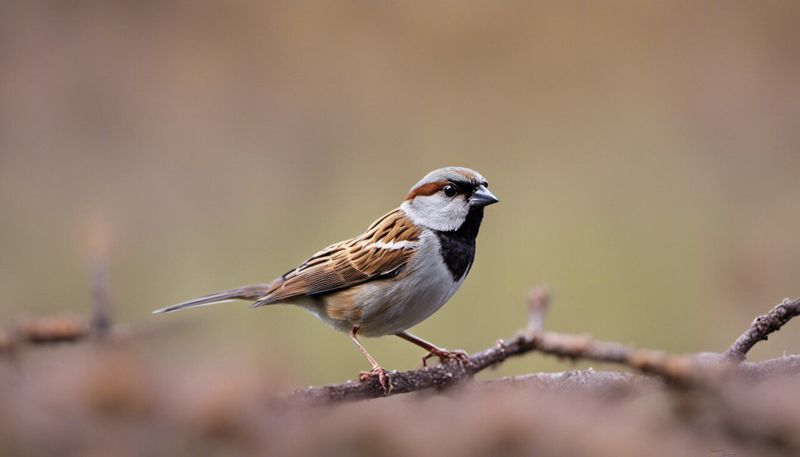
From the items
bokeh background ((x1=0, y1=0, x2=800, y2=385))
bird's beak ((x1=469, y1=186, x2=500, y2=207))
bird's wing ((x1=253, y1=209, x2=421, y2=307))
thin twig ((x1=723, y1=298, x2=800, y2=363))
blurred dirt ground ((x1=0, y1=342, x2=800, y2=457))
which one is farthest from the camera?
bokeh background ((x1=0, y1=0, x2=800, y2=385))

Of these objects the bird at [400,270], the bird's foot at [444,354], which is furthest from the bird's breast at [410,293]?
the bird's foot at [444,354]

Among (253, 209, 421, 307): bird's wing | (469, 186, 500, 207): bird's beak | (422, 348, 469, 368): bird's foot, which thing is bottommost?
(422, 348, 469, 368): bird's foot

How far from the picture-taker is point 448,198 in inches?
82.0

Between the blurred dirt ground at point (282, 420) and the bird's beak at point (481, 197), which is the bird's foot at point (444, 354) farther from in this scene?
the blurred dirt ground at point (282, 420)

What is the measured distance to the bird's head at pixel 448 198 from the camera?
2.01m

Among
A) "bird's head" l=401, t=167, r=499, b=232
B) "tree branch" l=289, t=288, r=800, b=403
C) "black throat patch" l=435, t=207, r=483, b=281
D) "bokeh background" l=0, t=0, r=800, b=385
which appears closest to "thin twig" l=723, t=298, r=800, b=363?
"tree branch" l=289, t=288, r=800, b=403

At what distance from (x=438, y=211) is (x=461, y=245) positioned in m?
0.10

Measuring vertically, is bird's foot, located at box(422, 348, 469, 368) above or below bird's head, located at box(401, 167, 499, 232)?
below

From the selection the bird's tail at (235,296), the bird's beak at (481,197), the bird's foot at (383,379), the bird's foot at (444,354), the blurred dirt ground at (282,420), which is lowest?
the bird's foot at (444,354)

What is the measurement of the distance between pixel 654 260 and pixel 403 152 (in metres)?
1.45

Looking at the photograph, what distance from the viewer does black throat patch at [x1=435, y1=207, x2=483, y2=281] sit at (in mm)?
2088

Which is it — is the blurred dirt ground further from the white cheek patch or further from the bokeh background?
the bokeh background

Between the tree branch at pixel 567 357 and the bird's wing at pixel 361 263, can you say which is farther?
the bird's wing at pixel 361 263

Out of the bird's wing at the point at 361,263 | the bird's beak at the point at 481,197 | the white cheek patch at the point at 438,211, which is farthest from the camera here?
the bird's wing at the point at 361,263
